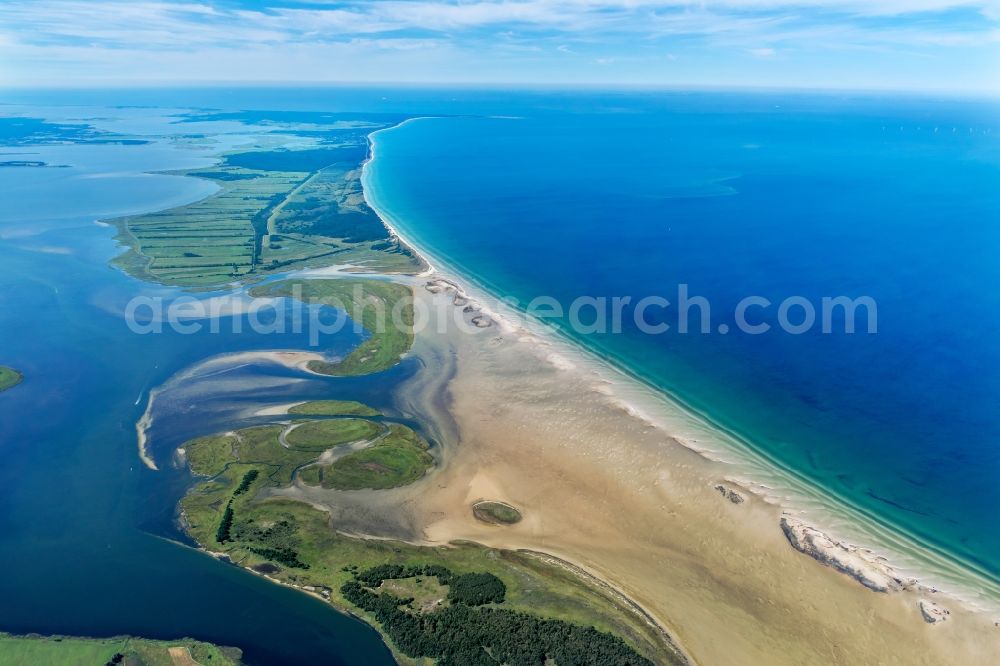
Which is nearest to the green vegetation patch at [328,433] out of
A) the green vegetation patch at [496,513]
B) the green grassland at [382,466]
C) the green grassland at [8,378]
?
the green grassland at [382,466]

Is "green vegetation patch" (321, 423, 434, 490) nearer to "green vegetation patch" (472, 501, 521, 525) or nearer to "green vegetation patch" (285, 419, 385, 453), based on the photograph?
"green vegetation patch" (285, 419, 385, 453)

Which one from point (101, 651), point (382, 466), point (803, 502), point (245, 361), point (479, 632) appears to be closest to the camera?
point (101, 651)

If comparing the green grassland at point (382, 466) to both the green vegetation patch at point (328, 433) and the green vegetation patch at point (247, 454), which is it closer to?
the green vegetation patch at point (328, 433)

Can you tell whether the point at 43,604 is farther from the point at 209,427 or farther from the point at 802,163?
the point at 802,163

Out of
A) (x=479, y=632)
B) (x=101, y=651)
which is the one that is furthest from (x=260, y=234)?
(x=479, y=632)

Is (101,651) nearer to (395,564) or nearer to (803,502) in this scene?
(395,564)

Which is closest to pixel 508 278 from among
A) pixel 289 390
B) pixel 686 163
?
pixel 289 390
